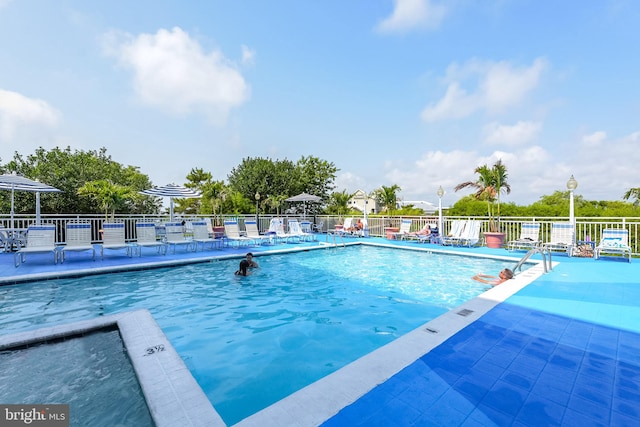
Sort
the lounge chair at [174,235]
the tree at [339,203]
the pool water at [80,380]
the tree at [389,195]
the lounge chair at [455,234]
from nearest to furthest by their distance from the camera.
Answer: the pool water at [80,380]
the lounge chair at [174,235]
the lounge chair at [455,234]
the tree at [389,195]
the tree at [339,203]

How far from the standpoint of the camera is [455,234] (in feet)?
39.0

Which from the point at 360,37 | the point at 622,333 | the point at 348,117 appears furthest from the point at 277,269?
the point at 348,117

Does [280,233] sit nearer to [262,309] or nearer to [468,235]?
[468,235]

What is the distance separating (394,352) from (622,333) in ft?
8.62

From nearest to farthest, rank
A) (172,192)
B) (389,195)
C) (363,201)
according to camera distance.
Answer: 1. (172,192)
2. (389,195)
3. (363,201)

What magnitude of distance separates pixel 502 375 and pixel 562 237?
29.6 ft

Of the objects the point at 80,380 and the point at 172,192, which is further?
the point at 172,192

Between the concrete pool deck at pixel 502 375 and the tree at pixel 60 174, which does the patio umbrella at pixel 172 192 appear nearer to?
the tree at pixel 60 174

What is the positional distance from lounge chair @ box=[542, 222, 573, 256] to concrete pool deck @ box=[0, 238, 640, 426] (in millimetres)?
5256
